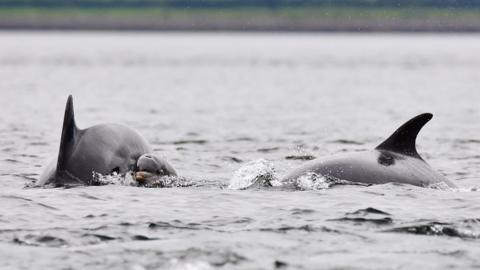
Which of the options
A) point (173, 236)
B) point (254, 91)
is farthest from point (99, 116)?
point (173, 236)

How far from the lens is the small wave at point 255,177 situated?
16078 millimetres

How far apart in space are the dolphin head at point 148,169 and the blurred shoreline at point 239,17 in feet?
544

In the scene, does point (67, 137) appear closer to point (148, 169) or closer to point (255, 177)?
point (148, 169)

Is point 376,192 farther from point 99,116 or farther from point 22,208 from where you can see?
point 99,116

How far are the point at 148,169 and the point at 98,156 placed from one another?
722mm

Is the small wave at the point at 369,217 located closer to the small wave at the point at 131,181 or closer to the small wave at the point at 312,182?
the small wave at the point at 312,182

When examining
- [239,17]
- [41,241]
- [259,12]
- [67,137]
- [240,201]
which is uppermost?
[259,12]

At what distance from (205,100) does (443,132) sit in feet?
56.1

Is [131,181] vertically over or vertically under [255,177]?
under

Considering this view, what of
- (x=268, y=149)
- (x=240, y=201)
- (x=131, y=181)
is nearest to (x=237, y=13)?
(x=268, y=149)

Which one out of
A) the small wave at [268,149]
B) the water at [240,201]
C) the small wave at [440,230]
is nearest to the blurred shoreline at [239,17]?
the water at [240,201]

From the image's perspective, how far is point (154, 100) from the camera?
44.2m

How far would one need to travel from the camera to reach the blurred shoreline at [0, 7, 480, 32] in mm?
185125

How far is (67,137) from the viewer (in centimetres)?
1524
